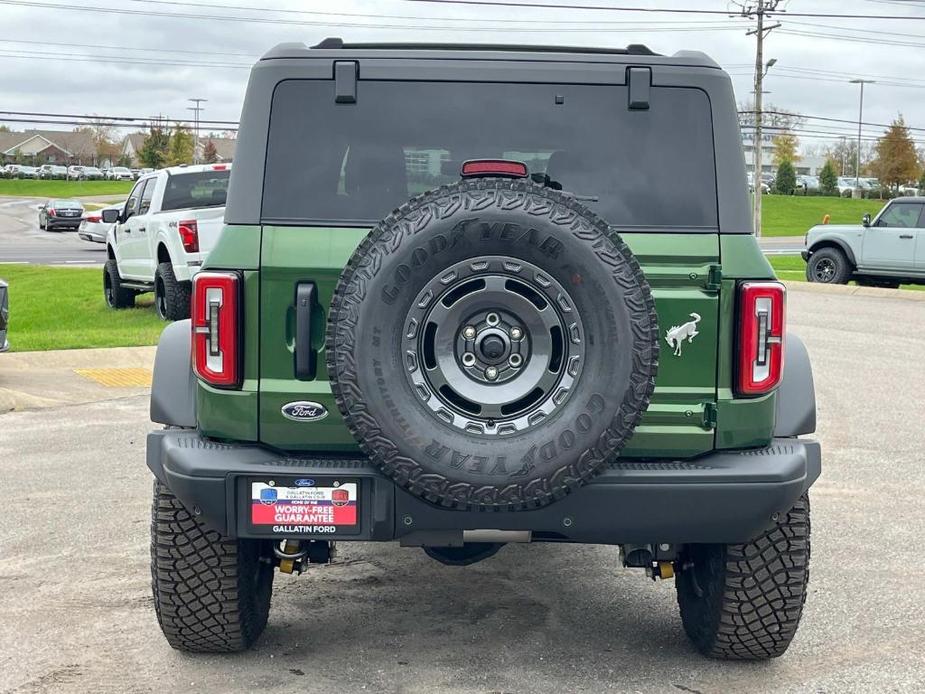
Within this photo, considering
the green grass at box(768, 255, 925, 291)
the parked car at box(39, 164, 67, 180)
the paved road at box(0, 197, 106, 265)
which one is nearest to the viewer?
the green grass at box(768, 255, 925, 291)

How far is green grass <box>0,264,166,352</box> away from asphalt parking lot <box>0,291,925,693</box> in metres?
5.85

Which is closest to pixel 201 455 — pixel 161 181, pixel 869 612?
pixel 869 612

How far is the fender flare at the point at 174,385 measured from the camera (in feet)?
13.7

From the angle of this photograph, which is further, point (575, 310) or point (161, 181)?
point (161, 181)

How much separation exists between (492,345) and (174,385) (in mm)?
1283

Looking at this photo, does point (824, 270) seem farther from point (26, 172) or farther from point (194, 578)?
point (26, 172)

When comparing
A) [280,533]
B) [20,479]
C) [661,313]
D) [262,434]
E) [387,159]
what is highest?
[387,159]

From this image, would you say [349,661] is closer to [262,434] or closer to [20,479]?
[262,434]

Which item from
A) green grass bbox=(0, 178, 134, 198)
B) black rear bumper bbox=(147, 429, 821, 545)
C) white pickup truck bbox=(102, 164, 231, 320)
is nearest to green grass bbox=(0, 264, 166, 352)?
white pickup truck bbox=(102, 164, 231, 320)

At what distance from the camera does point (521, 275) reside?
3564 mm

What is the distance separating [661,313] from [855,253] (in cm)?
1998

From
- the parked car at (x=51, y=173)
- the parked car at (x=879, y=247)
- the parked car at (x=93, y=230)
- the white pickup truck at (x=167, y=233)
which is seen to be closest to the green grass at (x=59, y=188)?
the parked car at (x=51, y=173)

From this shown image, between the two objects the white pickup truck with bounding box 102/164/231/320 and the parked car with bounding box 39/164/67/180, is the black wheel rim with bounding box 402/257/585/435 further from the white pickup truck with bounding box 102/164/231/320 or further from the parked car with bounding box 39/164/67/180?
the parked car with bounding box 39/164/67/180

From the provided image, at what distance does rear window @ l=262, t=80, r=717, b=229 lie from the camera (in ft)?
13.1
